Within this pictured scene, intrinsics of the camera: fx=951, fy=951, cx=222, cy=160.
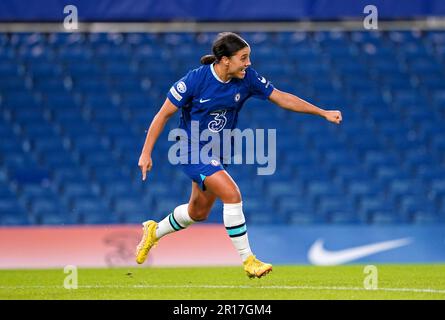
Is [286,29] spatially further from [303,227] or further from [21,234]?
[21,234]

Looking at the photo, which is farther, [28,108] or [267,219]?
[28,108]

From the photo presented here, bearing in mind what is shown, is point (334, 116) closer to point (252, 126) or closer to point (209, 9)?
point (209, 9)

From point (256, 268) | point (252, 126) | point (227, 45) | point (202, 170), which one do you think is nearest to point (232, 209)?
point (202, 170)

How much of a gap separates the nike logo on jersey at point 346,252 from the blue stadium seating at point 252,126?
7.32ft

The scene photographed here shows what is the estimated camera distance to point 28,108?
17.5 m

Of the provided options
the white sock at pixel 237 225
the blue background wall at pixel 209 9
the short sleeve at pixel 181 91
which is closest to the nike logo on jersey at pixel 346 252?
the blue background wall at pixel 209 9

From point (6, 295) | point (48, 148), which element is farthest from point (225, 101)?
point (48, 148)

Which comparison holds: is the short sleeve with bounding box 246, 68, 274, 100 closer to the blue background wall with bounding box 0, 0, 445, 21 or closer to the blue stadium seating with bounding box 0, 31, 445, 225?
the blue background wall with bounding box 0, 0, 445, 21

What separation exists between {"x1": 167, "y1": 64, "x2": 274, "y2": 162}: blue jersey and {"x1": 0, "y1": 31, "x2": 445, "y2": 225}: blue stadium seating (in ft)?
22.6

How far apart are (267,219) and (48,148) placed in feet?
13.7

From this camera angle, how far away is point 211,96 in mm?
8289

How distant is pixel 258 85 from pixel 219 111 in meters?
0.45

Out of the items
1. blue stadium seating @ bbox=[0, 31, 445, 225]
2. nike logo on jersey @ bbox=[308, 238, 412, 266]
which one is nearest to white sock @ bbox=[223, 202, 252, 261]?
nike logo on jersey @ bbox=[308, 238, 412, 266]

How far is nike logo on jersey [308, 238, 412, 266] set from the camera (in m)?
13.0
